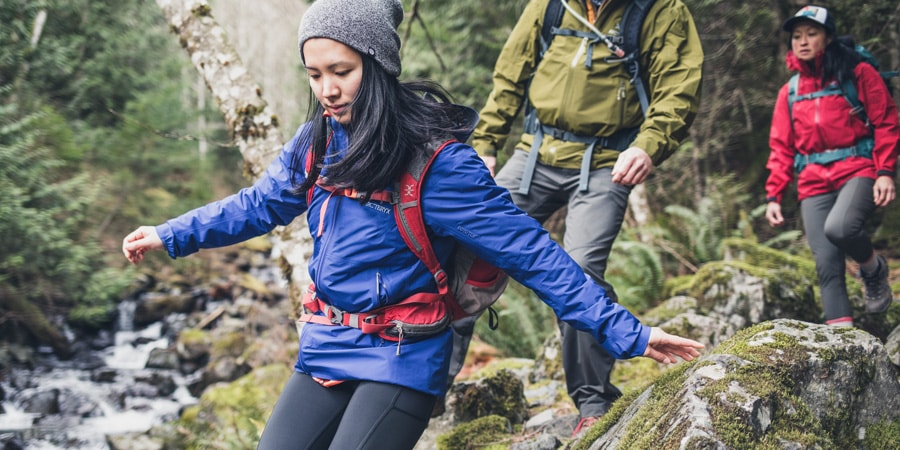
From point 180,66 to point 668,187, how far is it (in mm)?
16198

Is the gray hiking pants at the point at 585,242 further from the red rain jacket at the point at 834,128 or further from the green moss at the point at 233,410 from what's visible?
the green moss at the point at 233,410

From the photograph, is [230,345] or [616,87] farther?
[230,345]

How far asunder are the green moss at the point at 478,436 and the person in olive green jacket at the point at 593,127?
477 millimetres

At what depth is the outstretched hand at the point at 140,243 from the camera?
2859 millimetres

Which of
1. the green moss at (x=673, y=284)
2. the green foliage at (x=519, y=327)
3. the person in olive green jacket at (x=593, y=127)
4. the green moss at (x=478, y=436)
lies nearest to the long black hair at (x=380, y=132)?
the person in olive green jacket at (x=593, y=127)

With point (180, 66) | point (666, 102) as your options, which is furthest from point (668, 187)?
point (180, 66)

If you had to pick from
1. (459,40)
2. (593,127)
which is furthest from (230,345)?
(593,127)

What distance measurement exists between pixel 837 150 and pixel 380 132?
392 centimetres

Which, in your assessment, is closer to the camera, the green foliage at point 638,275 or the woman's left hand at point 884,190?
the woman's left hand at point 884,190

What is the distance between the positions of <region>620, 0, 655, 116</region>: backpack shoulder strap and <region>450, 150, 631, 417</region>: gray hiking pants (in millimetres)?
505

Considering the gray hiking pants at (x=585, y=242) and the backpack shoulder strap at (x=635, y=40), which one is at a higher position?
the backpack shoulder strap at (x=635, y=40)

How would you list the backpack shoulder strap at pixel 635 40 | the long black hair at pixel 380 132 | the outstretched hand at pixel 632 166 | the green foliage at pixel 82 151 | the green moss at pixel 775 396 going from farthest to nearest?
1. the green foliage at pixel 82 151
2. the backpack shoulder strap at pixel 635 40
3. the outstretched hand at pixel 632 166
4. the long black hair at pixel 380 132
5. the green moss at pixel 775 396

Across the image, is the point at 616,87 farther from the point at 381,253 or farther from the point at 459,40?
the point at 459,40

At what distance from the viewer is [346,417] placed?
247cm
